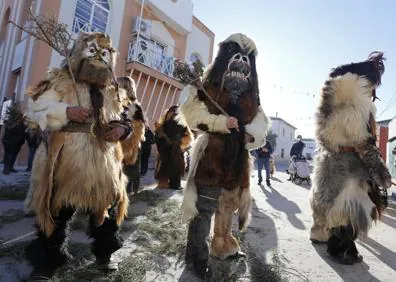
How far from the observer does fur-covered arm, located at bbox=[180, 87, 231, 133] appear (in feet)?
8.70

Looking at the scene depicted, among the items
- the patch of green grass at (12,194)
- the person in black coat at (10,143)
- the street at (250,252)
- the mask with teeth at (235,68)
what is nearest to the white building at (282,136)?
the person in black coat at (10,143)

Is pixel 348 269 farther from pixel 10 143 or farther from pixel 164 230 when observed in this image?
pixel 10 143

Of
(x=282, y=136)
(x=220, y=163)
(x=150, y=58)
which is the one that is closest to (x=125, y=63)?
(x=150, y=58)

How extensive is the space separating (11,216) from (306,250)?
3383 millimetres

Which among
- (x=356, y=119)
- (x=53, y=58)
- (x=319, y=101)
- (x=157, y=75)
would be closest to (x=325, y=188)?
(x=356, y=119)

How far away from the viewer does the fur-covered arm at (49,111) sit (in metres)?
2.24

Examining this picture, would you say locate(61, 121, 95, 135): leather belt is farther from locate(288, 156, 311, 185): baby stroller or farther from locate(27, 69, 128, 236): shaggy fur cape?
locate(288, 156, 311, 185): baby stroller

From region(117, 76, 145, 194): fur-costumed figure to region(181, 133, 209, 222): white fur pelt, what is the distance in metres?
0.68

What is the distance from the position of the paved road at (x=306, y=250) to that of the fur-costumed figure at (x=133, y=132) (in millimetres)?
1472

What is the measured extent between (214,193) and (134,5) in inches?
465

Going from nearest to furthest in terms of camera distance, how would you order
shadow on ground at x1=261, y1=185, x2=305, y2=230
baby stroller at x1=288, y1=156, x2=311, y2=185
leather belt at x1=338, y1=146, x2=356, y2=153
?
leather belt at x1=338, y1=146, x2=356, y2=153
shadow on ground at x1=261, y1=185, x2=305, y2=230
baby stroller at x1=288, y1=156, x2=311, y2=185

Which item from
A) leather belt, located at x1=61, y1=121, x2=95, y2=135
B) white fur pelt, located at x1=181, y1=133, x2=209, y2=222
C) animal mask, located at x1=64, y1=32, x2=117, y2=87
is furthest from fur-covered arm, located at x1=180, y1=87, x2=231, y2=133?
leather belt, located at x1=61, y1=121, x2=95, y2=135

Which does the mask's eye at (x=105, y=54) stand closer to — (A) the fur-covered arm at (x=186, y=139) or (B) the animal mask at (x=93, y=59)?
(B) the animal mask at (x=93, y=59)

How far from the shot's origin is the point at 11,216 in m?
3.72
